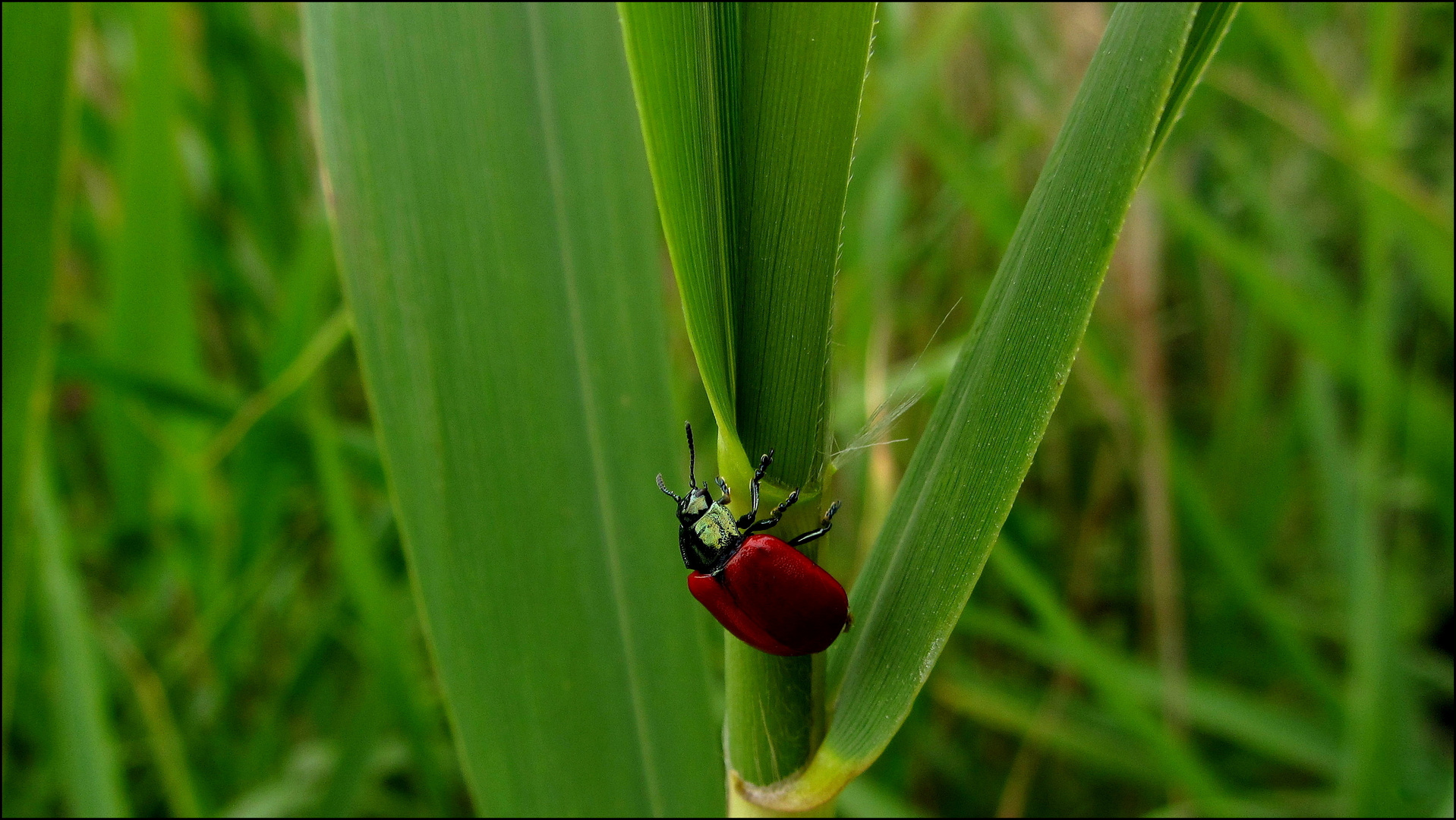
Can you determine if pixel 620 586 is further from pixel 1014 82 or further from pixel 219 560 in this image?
pixel 1014 82

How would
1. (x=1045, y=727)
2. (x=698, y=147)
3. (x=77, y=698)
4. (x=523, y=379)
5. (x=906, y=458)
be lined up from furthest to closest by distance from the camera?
(x=906, y=458) < (x=1045, y=727) < (x=77, y=698) < (x=523, y=379) < (x=698, y=147)

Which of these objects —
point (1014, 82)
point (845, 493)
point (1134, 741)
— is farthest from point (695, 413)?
point (1014, 82)

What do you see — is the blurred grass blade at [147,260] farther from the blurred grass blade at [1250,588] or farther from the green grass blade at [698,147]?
the blurred grass blade at [1250,588]

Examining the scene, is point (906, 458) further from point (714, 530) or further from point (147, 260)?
point (147, 260)

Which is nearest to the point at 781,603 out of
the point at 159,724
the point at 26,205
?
the point at 26,205

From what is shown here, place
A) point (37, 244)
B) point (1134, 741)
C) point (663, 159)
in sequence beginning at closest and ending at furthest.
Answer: point (663, 159) → point (37, 244) → point (1134, 741)
